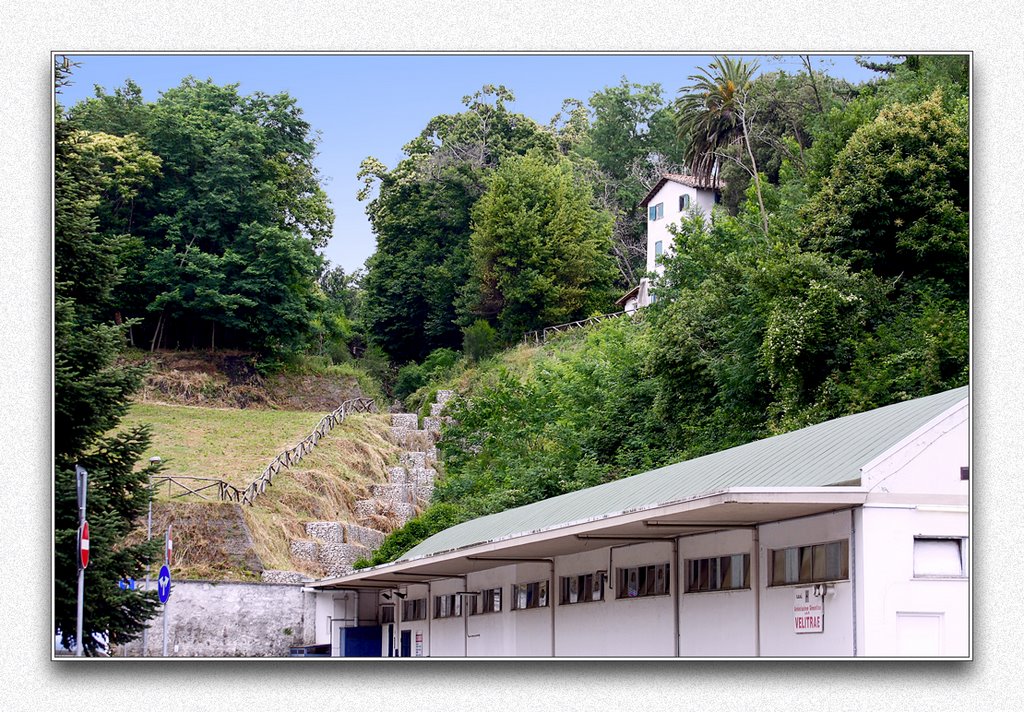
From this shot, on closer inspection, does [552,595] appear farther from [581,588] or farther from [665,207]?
[665,207]

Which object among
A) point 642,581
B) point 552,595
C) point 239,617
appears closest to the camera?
point 642,581

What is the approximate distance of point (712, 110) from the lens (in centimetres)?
5138

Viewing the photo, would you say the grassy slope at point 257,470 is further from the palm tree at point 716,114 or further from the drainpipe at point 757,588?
the drainpipe at point 757,588

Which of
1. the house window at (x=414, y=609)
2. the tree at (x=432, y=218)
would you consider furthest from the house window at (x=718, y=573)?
the tree at (x=432, y=218)

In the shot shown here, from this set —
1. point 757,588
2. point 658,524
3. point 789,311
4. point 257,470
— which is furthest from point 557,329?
point 757,588

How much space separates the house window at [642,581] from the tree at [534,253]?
182 feet

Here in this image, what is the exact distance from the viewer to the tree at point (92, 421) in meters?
20.0

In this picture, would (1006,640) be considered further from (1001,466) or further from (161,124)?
(161,124)

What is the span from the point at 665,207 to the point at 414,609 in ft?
148

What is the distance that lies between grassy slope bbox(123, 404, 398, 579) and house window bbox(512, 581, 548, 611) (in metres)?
19.4

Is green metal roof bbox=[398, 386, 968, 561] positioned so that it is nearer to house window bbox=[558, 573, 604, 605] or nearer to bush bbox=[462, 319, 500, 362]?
house window bbox=[558, 573, 604, 605]

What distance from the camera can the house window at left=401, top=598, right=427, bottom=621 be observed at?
32.2m

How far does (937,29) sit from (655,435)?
29.7m

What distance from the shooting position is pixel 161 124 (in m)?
63.0
